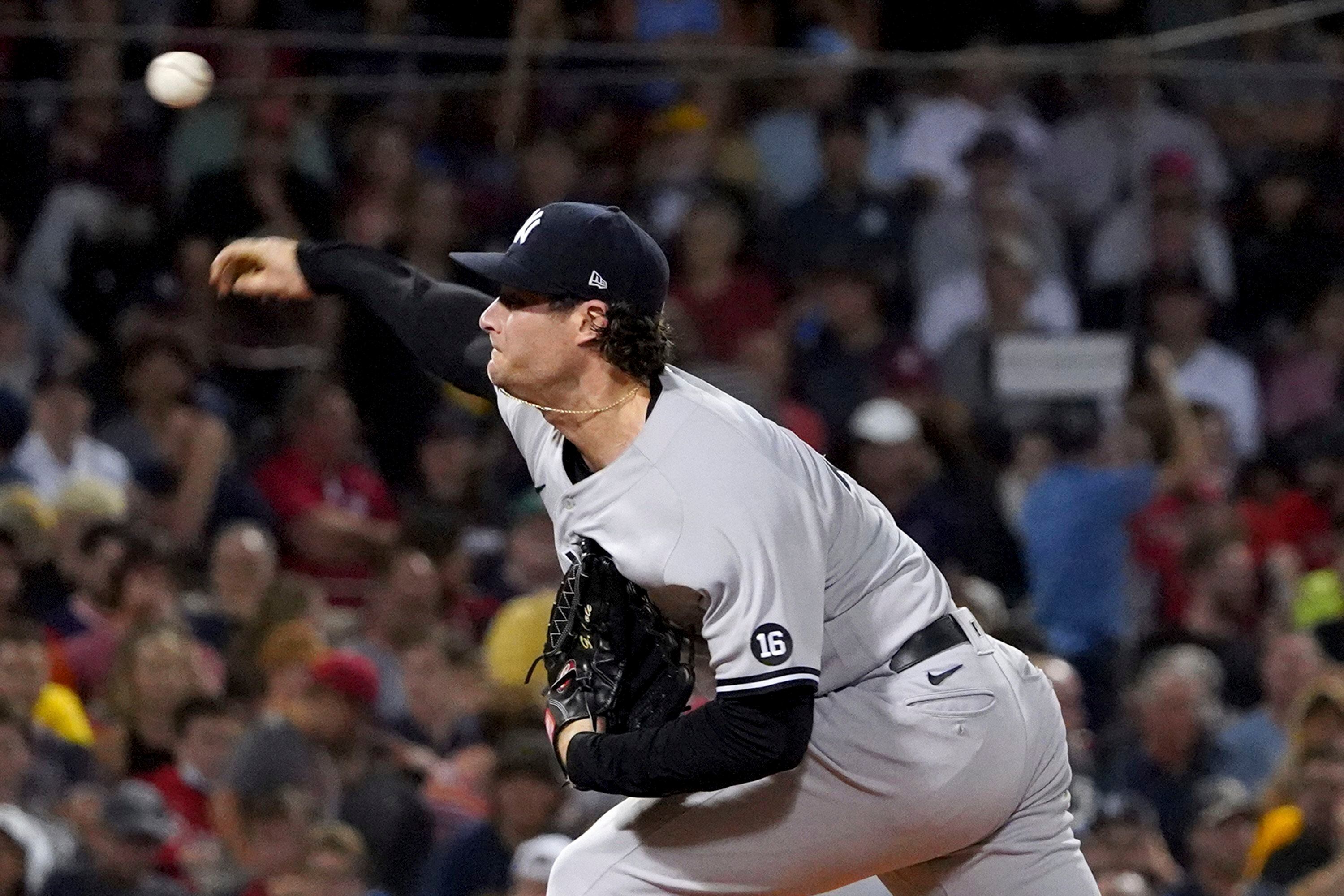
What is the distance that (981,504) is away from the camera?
23.6ft

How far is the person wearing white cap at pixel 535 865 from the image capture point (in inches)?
200

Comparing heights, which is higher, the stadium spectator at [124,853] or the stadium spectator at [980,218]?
the stadium spectator at [980,218]

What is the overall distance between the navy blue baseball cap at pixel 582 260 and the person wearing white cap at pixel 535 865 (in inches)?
98.1

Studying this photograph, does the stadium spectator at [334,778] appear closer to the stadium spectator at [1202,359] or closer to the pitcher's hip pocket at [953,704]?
the stadium spectator at [1202,359]

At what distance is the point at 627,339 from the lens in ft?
9.37

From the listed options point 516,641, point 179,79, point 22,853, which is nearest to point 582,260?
point 179,79

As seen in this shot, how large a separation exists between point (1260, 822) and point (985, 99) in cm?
273

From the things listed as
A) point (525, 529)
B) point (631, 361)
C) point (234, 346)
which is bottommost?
point (525, 529)

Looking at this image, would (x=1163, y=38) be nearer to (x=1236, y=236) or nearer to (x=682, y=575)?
(x=1236, y=236)

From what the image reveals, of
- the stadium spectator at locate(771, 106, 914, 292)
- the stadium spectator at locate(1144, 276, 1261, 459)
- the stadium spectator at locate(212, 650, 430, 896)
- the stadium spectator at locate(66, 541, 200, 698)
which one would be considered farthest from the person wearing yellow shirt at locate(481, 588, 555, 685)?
the stadium spectator at locate(1144, 276, 1261, 459)

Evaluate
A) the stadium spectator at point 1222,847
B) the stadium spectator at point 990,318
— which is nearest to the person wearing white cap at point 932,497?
the stadium spectator at point 990,318

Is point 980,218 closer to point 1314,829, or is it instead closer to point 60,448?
point 1314,829

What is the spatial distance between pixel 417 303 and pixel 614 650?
0.86 meters

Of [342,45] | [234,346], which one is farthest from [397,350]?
[342,45]
